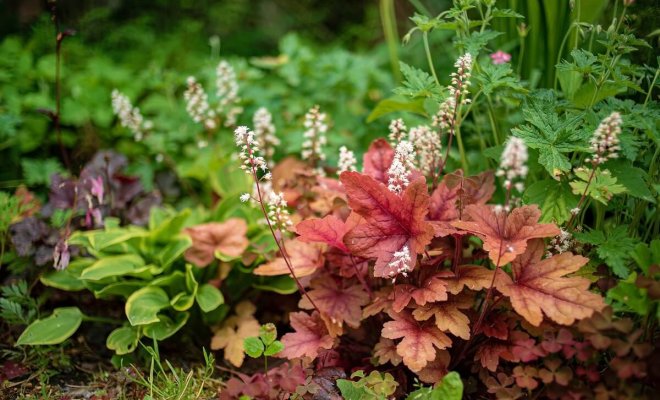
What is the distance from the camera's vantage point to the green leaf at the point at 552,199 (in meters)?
1.64

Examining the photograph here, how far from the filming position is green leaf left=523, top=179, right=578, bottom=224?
5.39 feet

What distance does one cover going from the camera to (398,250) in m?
1.60

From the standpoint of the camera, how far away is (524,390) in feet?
5.34

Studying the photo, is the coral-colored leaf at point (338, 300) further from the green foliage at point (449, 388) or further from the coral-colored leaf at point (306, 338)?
the green foliage at point (449, 388)

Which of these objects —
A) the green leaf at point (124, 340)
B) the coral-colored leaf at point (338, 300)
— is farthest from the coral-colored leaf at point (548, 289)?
the green leaf at point (124, 340)

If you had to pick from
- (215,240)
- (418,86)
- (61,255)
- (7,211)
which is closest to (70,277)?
(61,255)

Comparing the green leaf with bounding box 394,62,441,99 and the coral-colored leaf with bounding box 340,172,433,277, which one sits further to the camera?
the green leaf with bounding box 394,62,441,99

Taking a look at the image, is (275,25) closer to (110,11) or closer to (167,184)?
(110,11)

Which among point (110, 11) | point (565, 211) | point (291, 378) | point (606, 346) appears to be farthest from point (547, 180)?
point (110, 11)

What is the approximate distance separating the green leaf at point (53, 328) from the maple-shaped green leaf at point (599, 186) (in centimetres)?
173

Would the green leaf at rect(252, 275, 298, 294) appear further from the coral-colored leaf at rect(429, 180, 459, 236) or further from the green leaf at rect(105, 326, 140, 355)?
the coral-colored leaf at rect(429, 180, 459, 236)

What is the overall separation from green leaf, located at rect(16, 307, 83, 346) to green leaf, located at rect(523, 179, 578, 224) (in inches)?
63.5

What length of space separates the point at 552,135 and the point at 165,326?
144cm

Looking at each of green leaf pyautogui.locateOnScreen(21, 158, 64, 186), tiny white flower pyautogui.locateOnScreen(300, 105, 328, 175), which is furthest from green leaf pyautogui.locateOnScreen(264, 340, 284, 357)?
green leaf pyautogui.locateOnScreen(21, 158, 64, 186)
